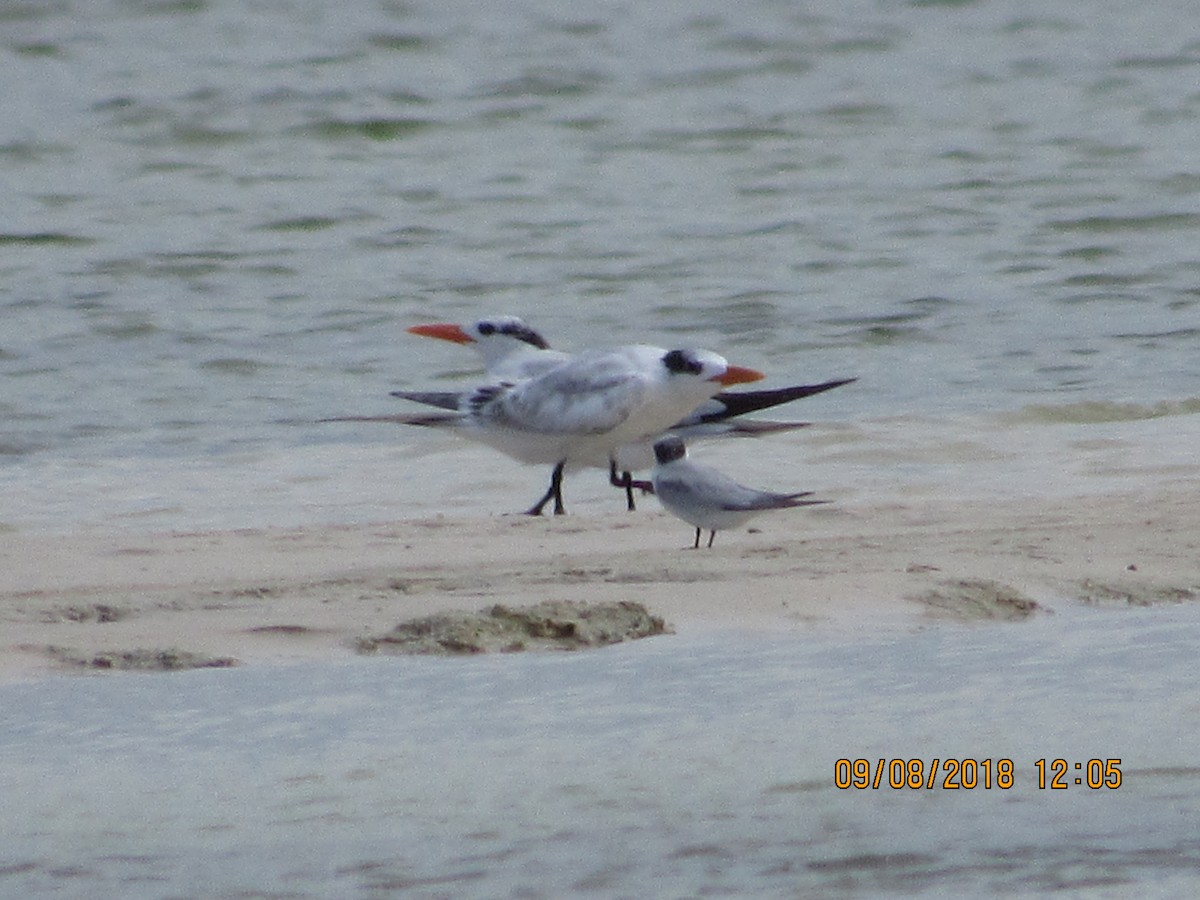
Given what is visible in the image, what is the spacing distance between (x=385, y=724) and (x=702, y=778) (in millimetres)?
603

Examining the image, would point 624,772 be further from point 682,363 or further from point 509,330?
point 509,330

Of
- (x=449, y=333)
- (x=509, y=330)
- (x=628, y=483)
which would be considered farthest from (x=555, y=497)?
(x=449, y=333)

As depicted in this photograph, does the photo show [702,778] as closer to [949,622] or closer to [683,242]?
[949,622]

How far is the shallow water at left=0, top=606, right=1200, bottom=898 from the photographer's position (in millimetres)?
3275

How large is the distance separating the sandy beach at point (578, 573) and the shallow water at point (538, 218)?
97cm

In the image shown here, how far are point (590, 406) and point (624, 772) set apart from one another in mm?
3410

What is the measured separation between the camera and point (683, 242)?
476 inches

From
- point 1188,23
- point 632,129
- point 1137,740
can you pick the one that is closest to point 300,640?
point 1137,740

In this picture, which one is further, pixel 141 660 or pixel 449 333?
pixel 449 333

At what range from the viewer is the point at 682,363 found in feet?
22.7
